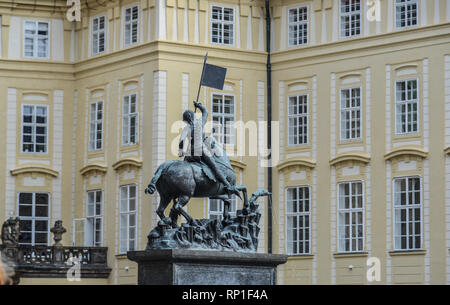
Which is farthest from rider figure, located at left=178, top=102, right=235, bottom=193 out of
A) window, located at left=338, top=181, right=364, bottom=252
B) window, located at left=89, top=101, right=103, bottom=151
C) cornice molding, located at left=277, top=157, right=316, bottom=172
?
window, located at left=89, top=101, right=103, bottom=151

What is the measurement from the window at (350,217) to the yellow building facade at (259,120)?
44 mm

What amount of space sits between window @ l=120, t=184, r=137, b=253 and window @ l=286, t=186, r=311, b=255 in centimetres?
520

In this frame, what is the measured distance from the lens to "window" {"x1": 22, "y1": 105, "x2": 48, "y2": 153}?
153ft

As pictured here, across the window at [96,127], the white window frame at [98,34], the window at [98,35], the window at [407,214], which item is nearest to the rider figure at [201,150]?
the window at [407,214]

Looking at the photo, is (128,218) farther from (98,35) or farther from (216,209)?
(98,35)

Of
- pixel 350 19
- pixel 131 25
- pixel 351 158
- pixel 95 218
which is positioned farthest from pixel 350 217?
pixel 131 25

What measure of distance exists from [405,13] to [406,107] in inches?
120

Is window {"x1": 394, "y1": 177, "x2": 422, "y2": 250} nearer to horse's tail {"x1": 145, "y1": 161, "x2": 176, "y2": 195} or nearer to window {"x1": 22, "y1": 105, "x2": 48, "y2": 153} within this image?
window {"x1": 22, "y1": 105, "x2": 48, "y2": 153}

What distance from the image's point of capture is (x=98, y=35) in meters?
46.7

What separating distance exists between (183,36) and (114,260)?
313 inches

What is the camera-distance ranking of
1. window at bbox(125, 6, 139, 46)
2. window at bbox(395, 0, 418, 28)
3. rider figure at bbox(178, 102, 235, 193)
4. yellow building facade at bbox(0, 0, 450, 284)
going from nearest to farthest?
rider figure at bbox(178, 102, 235, 193), yellow building facade at bbox(0, 0, 450, 284), window at bbox(395, 0, 418, 28), window at bbox(125, 6, 139, 46)

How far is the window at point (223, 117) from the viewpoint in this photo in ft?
145

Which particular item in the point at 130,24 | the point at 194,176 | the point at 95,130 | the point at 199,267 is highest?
the point at 130,24
